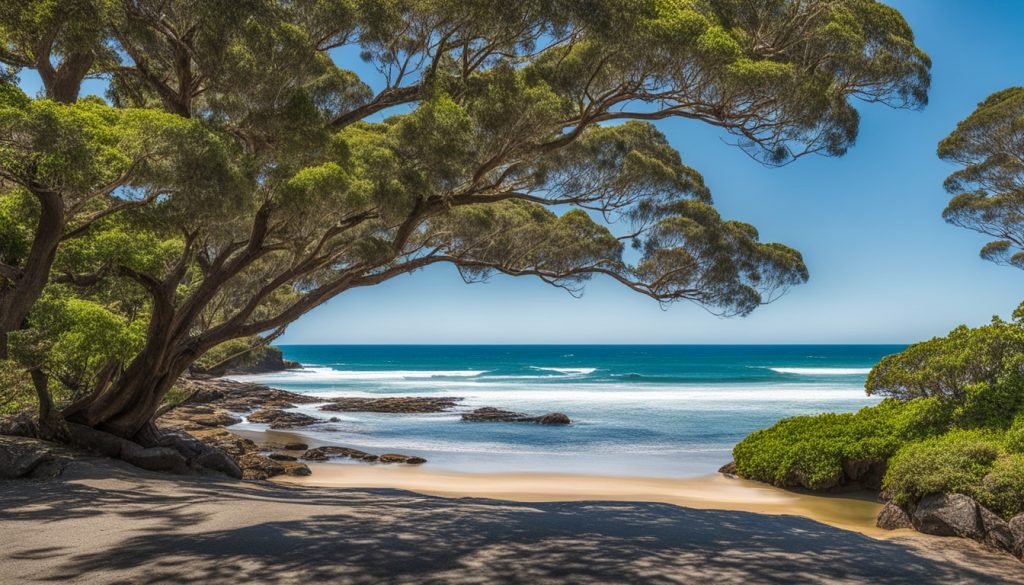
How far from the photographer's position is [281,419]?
2244 centimetres

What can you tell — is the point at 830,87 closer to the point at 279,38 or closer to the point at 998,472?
the point at 998,472

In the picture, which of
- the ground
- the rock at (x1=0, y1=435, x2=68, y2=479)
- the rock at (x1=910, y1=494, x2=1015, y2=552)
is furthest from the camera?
the rock at (x1=0, y1=435, x2=68, y2=479)

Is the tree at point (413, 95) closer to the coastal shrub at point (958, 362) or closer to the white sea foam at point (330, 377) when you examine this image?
the coastal shrub at point (958, 362)

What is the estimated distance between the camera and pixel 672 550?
4598 mm

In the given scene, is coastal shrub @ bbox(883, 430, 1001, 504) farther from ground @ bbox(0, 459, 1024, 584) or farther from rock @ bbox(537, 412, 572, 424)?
rock @ bbox(537, 412, 572, 424)

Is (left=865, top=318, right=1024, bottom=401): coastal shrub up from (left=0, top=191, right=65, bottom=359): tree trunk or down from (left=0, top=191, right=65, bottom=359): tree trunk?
down

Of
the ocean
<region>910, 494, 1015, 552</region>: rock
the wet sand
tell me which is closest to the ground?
<region>910, 494, 1015, 552</region>: rock

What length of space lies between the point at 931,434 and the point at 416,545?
8.61 m

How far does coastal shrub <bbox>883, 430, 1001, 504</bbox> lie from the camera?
729cm

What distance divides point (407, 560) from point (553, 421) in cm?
1915

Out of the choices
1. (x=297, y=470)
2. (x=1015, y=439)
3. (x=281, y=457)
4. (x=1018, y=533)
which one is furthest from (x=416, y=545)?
(x=281, y=457)

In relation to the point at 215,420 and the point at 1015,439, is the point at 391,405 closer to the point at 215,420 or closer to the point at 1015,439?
the point at 215,420

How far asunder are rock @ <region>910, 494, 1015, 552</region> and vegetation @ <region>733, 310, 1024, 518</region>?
0.61 feet

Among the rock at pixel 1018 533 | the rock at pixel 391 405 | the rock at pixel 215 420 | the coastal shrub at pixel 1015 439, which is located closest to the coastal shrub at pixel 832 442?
the coastal shrub at pixel 1015 439
